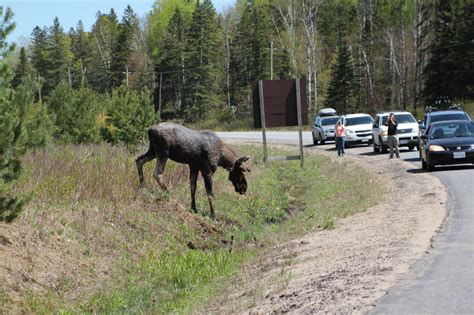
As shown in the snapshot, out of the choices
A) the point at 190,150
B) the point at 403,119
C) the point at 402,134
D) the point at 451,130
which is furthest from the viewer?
the point at 403,119

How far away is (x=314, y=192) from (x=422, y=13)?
4809 centimetres

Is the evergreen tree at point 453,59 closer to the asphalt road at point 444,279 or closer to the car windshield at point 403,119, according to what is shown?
the car windshield at point 403,119

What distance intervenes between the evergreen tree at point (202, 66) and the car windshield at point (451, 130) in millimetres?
71607

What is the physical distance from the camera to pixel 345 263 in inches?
462

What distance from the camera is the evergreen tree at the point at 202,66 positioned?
98312 mm

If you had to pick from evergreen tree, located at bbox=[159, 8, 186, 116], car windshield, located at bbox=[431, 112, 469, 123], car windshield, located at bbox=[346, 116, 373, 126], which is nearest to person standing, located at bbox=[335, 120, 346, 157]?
car windshield, located at bbox=[346, 116, 373, 126]

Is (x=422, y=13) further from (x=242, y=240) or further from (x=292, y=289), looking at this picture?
(x=292, y=289)

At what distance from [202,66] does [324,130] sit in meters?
53.4

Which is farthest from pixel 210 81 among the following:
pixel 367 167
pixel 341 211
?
pixel 341 211

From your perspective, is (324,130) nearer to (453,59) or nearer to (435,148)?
(453,59)

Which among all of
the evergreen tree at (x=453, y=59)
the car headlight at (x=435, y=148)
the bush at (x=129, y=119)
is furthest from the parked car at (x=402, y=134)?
the evergreen tree at (x=453, y=59)

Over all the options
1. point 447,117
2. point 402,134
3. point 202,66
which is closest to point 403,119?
point 402,134

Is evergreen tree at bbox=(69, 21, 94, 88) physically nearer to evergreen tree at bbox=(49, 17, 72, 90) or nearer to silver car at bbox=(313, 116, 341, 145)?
evergreen tree at bbox=(49, 17, 72, 90)

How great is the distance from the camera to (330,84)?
258ft
